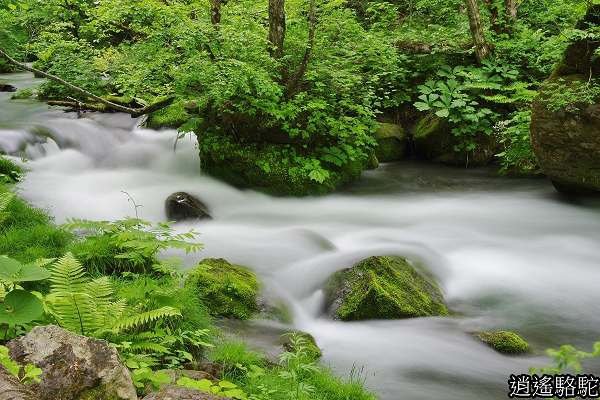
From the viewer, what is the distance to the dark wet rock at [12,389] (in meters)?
2.09

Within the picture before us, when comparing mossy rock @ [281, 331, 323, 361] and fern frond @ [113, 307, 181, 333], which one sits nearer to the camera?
fern frond @ [113, 307, 181, 333]

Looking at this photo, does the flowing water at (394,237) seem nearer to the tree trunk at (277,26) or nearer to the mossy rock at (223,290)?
the mossy rock at (223,290)

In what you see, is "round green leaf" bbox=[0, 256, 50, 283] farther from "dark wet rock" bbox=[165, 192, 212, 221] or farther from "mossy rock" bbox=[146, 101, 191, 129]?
"mossy rock" bbox=[146, 101, 191, 129]

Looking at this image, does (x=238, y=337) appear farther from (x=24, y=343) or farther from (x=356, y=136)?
(x=356, y=136)

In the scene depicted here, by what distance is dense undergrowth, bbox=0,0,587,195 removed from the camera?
30.6ft

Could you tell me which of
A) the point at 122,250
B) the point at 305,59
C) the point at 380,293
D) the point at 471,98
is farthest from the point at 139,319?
the point at 471,98

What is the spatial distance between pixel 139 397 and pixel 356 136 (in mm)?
8069

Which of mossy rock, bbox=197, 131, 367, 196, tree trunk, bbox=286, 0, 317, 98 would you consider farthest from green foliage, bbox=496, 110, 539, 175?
tree trunk, bbox=286, 0, 317, 98

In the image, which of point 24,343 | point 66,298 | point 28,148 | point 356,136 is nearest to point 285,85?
point 356,136

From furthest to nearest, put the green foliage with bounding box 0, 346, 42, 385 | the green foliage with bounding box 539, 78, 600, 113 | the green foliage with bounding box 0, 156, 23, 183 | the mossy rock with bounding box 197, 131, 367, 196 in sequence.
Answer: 1. the mossy rock with bounding box 197, 131, 367, 196
2. the green foliage with bounding box 0, 156, 23, 183
3. the green foliage with bounding box 539, 78, 600, 113
4. the green foliage with bounding box 0, 346, 42, 385

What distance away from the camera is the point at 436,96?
11.9 m

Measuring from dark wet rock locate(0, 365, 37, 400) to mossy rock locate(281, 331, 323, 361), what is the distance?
2.55m

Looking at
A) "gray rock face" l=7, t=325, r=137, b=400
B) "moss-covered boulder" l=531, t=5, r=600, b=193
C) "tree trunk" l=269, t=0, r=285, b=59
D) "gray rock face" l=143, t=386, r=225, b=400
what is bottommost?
"gray rock face" l=143, t=386, r=225, b=400

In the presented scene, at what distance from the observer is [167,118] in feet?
43.9
